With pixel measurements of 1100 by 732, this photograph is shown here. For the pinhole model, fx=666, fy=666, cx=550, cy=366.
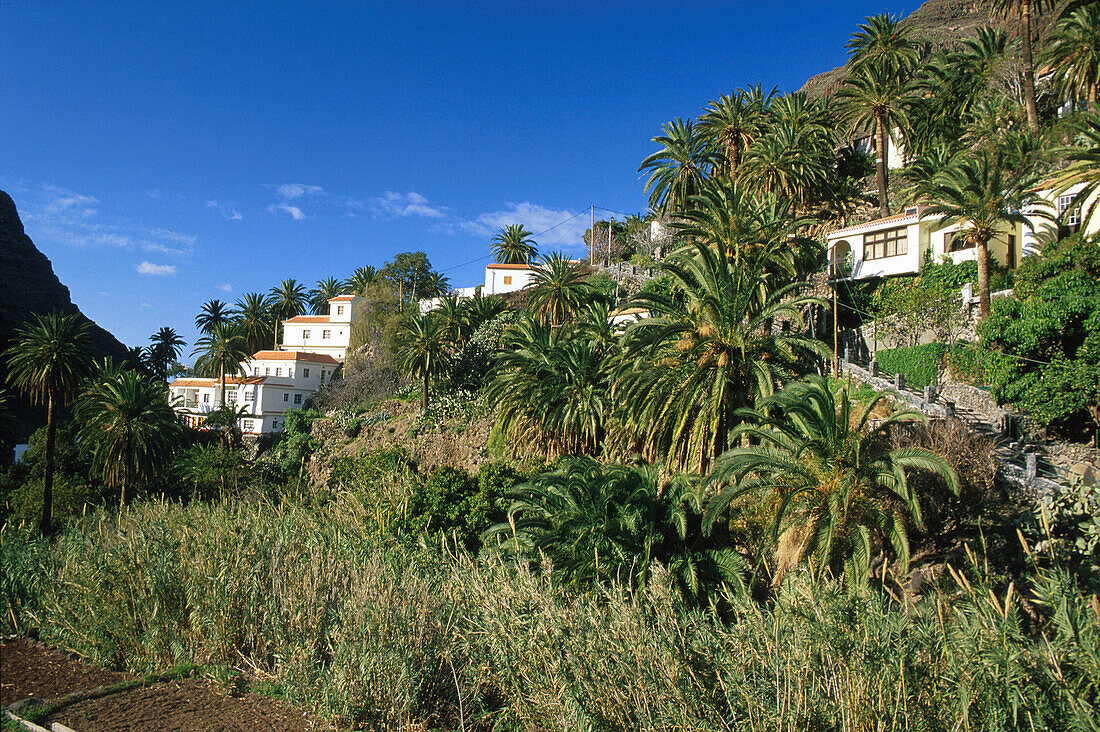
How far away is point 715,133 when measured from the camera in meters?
37.2

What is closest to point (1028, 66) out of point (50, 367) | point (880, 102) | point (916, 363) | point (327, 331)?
point (880, 102)

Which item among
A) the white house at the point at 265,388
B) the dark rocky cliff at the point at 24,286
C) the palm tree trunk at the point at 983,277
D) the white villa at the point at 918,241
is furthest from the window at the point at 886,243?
the dark rocky cliff at the point at 24,286

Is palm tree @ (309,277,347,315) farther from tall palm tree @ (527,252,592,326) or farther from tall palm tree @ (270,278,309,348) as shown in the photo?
Result: tall palm tree @ (527,252,592,326)

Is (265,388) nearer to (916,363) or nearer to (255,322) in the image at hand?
(255,322)

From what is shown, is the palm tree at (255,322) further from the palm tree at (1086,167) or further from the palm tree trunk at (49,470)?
the palm tree at (1086,167)

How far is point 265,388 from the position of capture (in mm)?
57594

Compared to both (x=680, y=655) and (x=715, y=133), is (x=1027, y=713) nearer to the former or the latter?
(x=680, y=655)

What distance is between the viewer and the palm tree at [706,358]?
17.5 m

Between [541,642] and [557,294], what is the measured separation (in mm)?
35144

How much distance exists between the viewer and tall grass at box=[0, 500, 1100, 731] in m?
4.88

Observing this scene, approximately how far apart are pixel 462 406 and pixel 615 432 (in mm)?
21373

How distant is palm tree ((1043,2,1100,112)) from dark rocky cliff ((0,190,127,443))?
97.5 meters

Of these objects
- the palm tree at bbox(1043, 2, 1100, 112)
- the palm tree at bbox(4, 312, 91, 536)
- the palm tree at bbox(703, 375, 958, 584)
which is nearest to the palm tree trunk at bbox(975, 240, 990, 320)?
the palm tree at bbox(1043, 2, 1100, 112)

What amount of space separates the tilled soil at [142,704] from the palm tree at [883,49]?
43.9 meters
